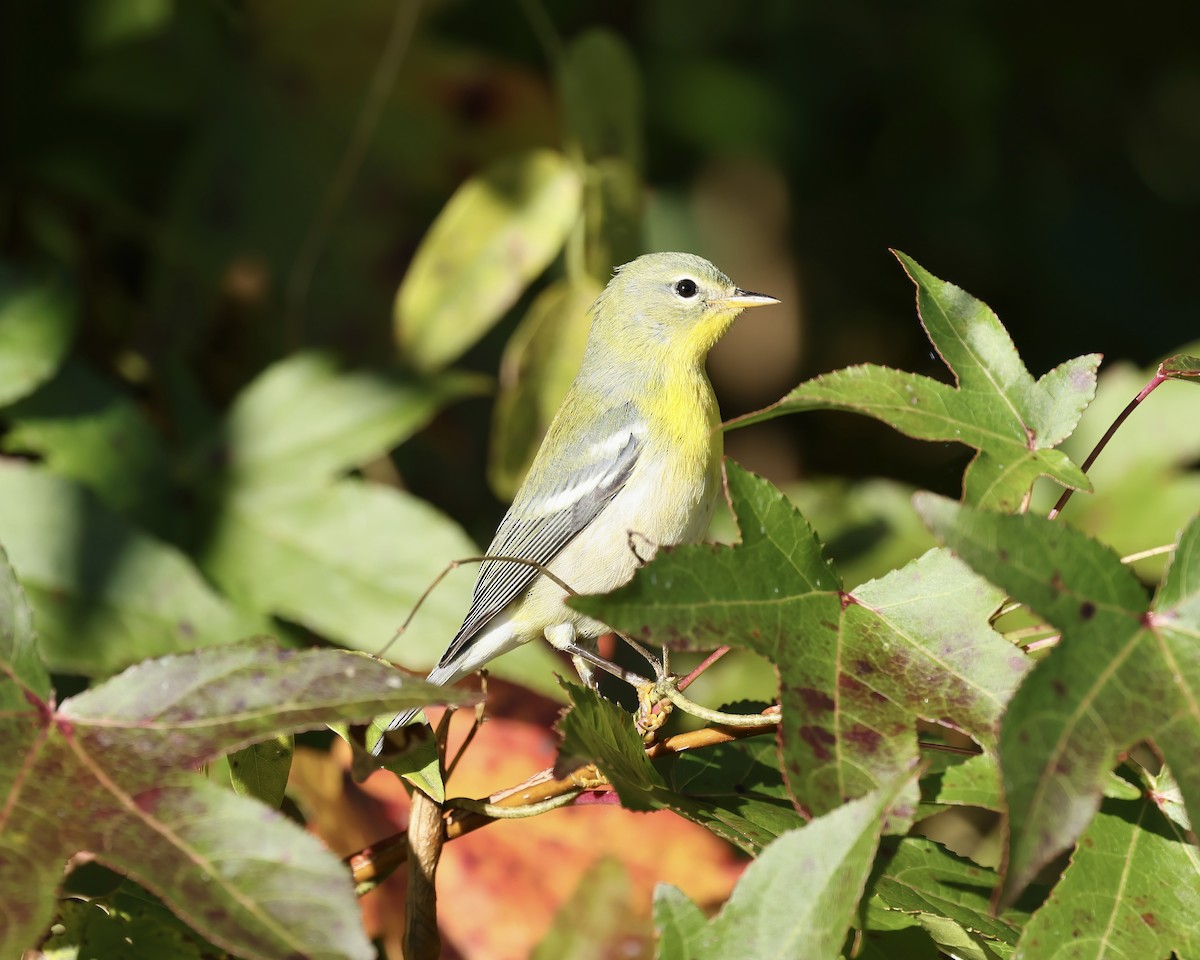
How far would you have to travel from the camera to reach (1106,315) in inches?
154

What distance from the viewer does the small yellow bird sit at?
2150 mm

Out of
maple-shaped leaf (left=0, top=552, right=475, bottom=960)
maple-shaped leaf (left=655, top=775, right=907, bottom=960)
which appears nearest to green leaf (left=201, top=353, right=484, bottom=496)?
maple-shaped leaf (left=0, top=552, right=475, bottom=960)

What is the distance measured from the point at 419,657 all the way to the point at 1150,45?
317 cm

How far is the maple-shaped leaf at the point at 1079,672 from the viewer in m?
0.96

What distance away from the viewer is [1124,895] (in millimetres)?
1232

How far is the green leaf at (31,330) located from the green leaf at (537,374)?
2.75ft

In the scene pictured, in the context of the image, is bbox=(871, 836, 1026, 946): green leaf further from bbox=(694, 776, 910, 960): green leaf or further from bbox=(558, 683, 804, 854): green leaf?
bbox=(694, 776, 910, 960): green leaf

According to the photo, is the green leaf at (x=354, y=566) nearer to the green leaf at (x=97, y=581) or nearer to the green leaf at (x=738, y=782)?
the green leaf at (x=97, y=581)

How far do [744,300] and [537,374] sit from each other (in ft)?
1.45

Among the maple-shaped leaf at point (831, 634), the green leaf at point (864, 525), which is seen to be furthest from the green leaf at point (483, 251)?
the maple-shaped leaf at point (831, 634)

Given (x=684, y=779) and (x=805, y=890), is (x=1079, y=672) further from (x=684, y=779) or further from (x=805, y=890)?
(x=684, y=779)

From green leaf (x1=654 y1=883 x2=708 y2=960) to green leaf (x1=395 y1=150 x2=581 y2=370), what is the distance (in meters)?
1.57

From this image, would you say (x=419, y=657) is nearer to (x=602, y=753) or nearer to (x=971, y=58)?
(x=602, y=753)

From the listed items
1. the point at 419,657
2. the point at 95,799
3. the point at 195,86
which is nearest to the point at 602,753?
the point at 95,799
